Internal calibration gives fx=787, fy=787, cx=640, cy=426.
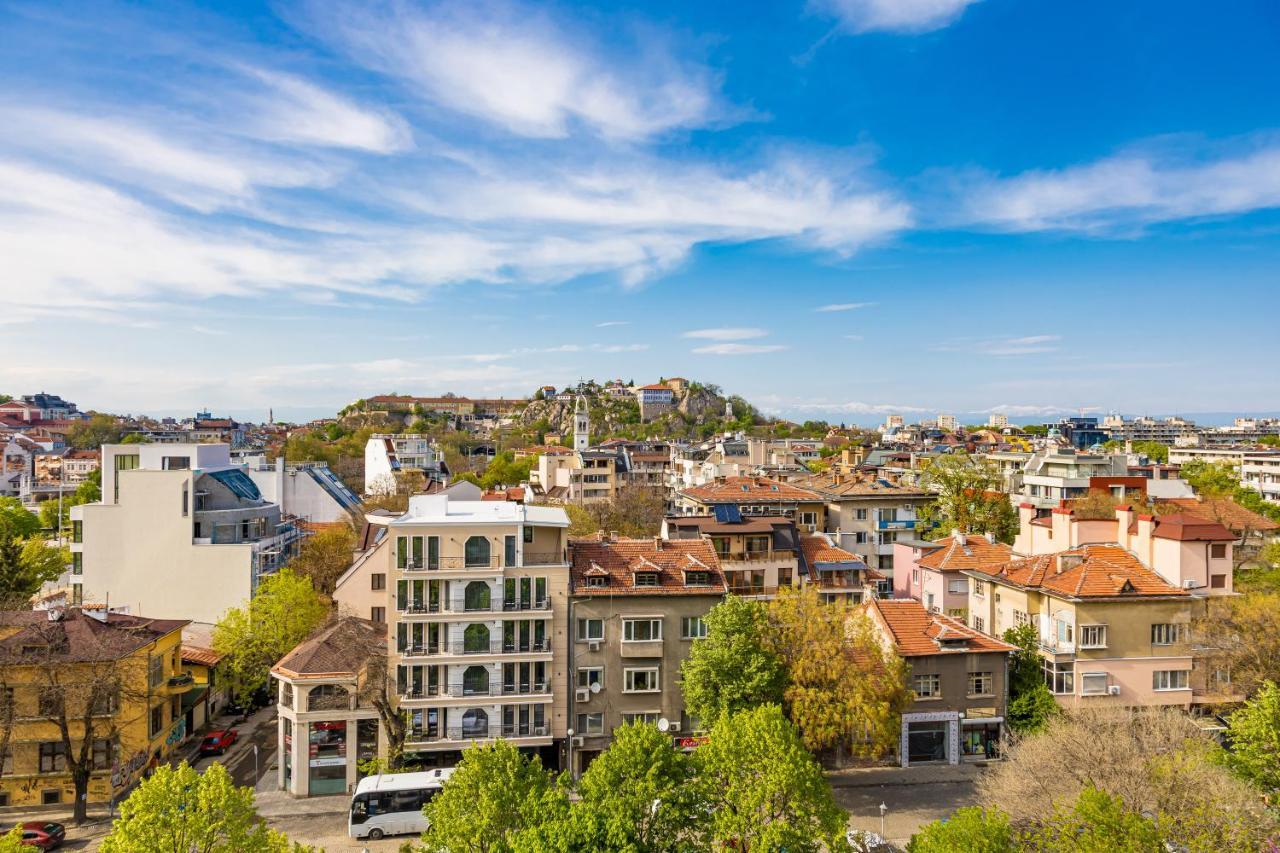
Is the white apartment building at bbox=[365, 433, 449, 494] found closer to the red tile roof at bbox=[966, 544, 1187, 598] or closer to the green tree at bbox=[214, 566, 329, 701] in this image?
the green tree at bbox=[214, 566, 329, 701]

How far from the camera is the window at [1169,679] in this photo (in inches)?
1321

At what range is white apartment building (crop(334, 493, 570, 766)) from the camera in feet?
103

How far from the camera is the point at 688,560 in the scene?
3400 centimetres

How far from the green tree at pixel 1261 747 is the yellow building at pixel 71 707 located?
40.1 metres

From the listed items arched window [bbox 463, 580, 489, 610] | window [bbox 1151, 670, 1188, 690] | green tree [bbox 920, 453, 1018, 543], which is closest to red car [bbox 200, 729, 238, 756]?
arched window [bbox 463, 580, 489, 610]

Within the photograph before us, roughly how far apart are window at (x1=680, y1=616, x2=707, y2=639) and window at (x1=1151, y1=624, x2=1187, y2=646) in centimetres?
1925

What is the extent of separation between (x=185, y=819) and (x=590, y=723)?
1679 centimetres

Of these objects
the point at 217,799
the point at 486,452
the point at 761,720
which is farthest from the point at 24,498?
the point at 761,720

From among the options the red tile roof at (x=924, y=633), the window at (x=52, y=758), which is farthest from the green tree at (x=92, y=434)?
the red tile roof at (x=924, y=633)

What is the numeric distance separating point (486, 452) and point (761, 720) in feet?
440

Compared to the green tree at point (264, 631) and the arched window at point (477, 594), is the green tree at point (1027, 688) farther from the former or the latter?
the green tree at point (264, 631)

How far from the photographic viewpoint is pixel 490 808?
65.2 ft

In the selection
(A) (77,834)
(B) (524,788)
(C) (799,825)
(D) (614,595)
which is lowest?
A: (A) (77,834)

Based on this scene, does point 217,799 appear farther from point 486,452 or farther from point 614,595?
point 486,452
